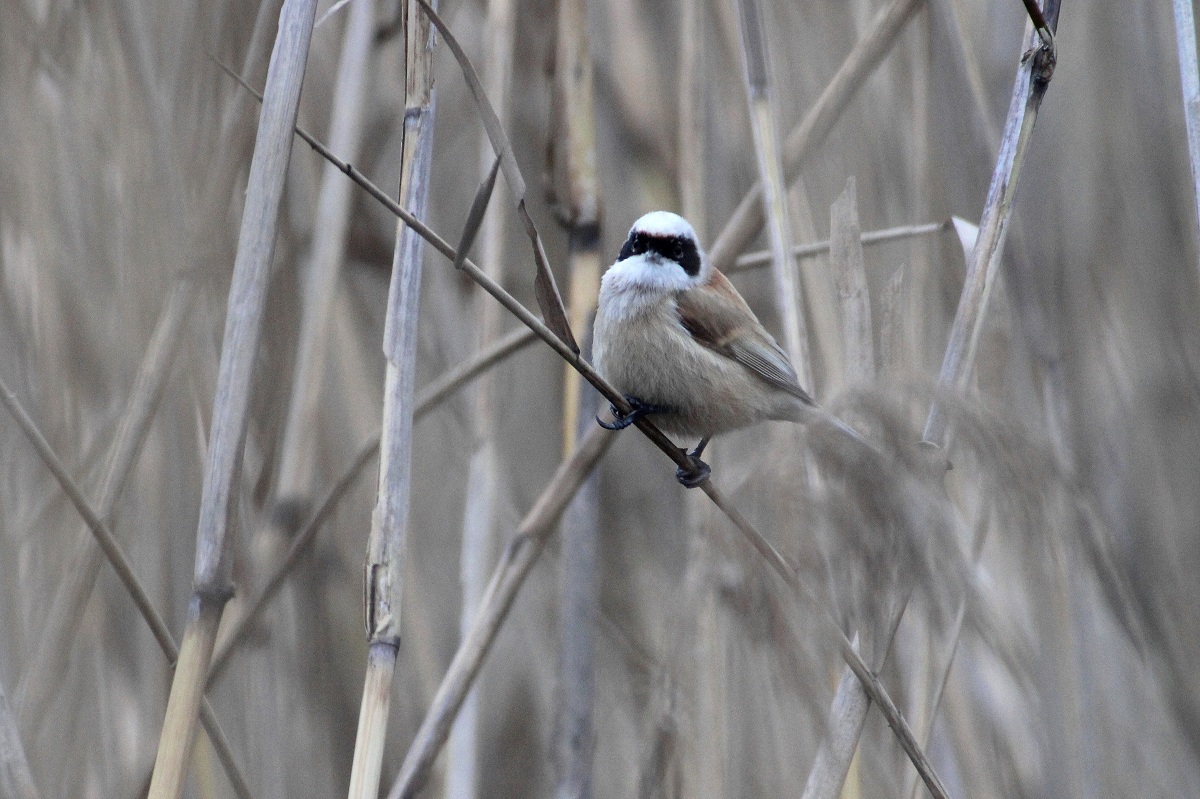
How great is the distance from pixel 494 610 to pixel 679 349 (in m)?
0.62

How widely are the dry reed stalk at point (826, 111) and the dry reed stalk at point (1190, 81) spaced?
42cm

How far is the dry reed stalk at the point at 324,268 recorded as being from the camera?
2006mm

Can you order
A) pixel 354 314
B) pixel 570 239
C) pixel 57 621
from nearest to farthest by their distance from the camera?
1. pixel 57 621
2. pixel 570 239
3. pixel 354 314

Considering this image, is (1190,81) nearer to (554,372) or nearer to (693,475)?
(693,475)

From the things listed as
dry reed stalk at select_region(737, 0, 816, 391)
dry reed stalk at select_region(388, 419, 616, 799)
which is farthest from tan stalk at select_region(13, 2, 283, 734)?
dry reed stalk at select_region(737, 0, 816, 391)

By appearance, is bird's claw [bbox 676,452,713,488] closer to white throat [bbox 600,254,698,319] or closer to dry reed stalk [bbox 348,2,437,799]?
white throat [bbox 600,254,698,319]

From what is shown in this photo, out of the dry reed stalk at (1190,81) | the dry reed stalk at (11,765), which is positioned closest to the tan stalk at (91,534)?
the dry reed stalk at (11,765)

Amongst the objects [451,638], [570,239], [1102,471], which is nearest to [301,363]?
[570,239]

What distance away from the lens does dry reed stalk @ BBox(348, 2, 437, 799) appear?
4.34ft

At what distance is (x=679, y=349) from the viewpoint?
203 centimetres

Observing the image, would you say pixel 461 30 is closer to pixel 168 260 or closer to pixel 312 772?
pixel 168 260

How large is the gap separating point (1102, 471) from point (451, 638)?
4.78ft

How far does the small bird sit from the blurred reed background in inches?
3.3

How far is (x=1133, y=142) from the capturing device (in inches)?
91.0
